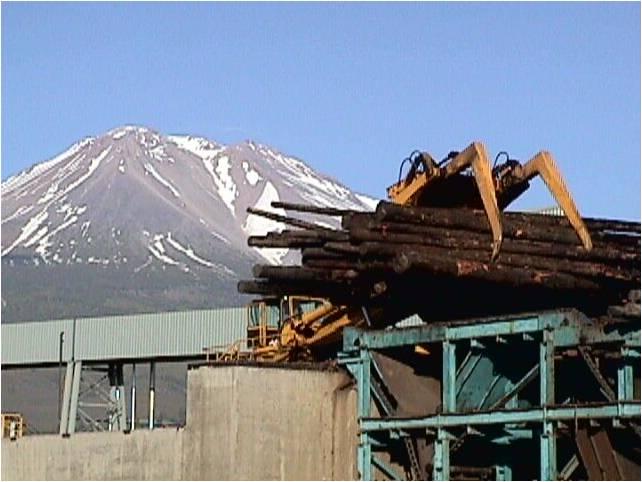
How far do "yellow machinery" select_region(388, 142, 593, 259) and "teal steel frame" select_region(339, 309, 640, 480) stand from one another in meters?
1.62

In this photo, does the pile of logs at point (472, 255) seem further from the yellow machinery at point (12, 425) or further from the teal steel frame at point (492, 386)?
the yellow machinery at point (12, 425)

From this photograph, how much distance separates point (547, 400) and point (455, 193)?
5.17 m

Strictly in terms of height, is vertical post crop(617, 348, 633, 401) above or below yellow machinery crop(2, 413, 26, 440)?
below

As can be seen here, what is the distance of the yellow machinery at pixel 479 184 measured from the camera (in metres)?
30.5

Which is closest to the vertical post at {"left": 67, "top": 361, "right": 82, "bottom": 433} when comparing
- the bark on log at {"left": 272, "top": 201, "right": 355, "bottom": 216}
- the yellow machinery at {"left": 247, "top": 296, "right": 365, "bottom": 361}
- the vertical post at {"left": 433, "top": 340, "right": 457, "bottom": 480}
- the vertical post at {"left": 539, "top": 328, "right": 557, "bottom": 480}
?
the yellow machinery at {"left": 247, "top": 296, "right": 365, "bottom": 361}

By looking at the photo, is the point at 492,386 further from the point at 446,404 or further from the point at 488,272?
the point at 488,272

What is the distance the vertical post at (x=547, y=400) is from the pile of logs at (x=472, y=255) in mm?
1080

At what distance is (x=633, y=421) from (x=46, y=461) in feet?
45.0

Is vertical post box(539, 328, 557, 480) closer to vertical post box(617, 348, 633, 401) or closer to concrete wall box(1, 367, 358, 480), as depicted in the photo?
vertical post box(617, 348, 633, 401)

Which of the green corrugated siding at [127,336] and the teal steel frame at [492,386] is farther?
the green corrugated siding at [127,336]

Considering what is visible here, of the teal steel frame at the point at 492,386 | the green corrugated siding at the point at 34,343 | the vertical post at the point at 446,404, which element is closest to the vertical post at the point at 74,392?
the green corrugated siding at the point at 34,343

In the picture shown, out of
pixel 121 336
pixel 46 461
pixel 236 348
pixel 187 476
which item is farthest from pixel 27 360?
pixel 187 476

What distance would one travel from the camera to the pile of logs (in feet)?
96.8

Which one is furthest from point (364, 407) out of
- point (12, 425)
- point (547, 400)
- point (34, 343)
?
point (34, 343)
